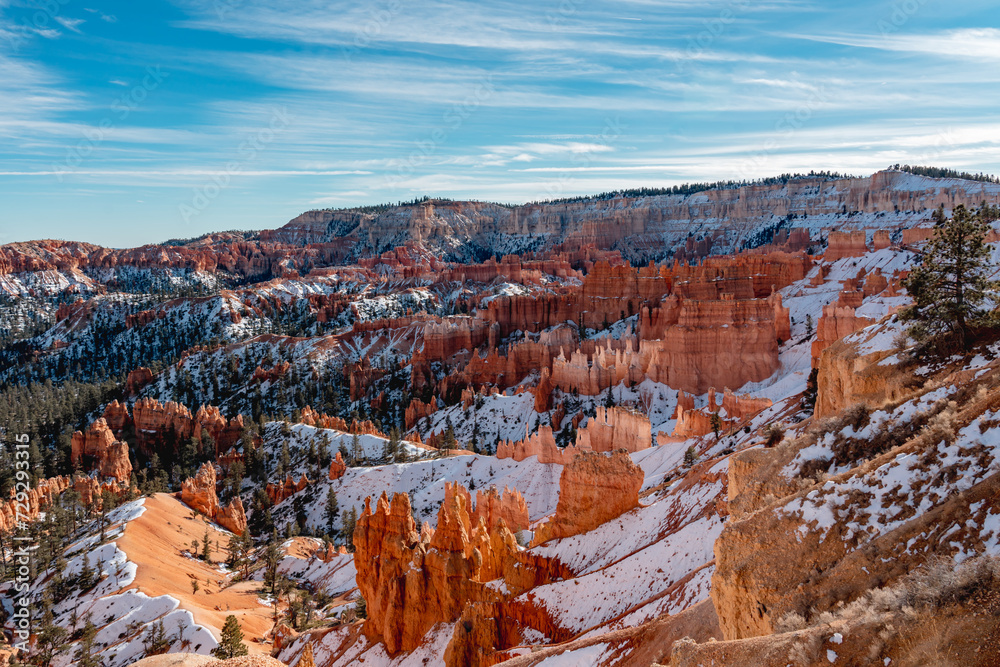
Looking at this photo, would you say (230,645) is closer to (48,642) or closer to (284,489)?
(48,642)

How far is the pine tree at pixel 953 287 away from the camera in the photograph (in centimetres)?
1756

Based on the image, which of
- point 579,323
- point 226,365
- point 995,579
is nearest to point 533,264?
point 579,323

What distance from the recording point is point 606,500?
1094 inches

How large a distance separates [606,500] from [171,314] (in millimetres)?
165299

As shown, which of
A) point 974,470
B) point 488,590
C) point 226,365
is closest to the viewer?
point 974,470

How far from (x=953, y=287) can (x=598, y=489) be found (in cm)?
1489

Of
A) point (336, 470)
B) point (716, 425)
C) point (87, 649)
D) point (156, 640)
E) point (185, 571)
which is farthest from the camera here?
point (336, 470)

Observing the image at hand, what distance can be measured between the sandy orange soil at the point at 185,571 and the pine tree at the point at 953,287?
101 ft

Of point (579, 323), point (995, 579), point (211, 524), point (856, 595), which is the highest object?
point (995, 579)

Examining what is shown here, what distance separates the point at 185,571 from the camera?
44.2 metres

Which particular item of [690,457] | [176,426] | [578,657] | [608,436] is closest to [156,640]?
[578,657]

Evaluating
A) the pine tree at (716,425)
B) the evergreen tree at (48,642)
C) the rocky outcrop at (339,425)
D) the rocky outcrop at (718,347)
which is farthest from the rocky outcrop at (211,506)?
the rocky outcrop at (718,347)

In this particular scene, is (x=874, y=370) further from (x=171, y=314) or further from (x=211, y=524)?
(x=171, y=314)

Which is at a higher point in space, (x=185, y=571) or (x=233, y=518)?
(x=185, y=571)
